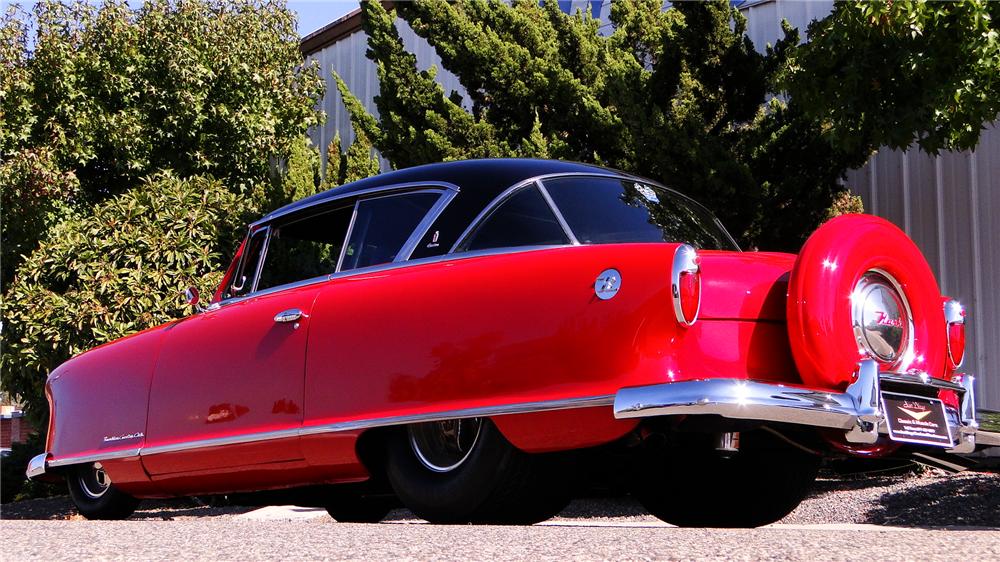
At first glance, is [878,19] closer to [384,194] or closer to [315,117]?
[384,194]

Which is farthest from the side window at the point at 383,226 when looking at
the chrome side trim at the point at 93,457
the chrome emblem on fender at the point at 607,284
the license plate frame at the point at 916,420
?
the license plate frame at the point at 916,420

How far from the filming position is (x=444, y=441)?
4207 millimetres

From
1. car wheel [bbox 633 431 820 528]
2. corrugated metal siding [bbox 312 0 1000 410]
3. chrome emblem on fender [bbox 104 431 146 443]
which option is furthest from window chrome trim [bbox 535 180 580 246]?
corrugated metal siding [bbox 312 0 1000 410]

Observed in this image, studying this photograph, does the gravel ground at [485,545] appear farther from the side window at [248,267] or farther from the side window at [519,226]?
the side window at [248,267]

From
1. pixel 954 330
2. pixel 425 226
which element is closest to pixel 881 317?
pixel 954 330

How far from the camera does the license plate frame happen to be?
3736 millimetres

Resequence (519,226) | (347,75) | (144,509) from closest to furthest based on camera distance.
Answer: (519,226), (144,509), (347,75)

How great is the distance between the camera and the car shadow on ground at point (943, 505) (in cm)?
779

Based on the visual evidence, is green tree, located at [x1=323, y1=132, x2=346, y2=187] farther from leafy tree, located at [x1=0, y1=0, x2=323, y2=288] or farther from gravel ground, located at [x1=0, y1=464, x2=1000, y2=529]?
gravel ground, located at [x1=0, y1=464, x2=1000, y2=529]

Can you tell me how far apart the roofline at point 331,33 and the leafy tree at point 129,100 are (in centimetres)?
284

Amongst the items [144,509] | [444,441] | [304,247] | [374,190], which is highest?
[374,190]

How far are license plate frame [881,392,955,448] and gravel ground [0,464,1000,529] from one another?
4040mm

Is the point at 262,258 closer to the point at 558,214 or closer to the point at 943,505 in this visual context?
the point at 558,214

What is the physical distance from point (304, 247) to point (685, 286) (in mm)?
2342
